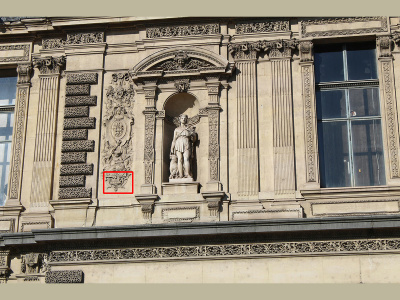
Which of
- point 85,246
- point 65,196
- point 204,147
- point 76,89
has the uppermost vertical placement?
point 76,89

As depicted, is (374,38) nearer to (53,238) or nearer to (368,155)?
(368,155)

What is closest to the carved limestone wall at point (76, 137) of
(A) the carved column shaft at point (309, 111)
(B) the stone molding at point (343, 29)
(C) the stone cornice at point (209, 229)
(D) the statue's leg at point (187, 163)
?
(C) the stone cornice at point (209, 229)

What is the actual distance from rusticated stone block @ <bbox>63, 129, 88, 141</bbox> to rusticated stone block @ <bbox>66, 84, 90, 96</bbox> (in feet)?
3.05

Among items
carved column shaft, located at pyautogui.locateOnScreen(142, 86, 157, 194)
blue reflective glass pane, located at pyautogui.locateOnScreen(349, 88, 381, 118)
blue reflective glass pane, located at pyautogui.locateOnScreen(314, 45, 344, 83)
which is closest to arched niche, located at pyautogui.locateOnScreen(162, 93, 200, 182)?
carved column shaft, located at pyautogui.locateOnScreen(142, 86, 157, 194)

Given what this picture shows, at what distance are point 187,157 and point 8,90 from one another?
5199mm

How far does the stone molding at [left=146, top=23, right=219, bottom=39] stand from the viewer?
19.4 metres

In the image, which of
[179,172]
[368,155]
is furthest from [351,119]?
[179,172]

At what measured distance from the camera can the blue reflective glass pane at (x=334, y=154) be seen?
59.6 feet

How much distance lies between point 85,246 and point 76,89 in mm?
3894

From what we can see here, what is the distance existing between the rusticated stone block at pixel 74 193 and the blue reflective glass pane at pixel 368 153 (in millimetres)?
5970

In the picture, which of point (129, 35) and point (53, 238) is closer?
point (53, 238)

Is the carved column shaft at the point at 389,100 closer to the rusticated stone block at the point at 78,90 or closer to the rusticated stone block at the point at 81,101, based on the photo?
the rusticated stone block at the point at 81,101

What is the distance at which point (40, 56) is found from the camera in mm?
20188

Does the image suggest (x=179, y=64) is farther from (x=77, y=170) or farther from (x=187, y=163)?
(x=77, y=170)
